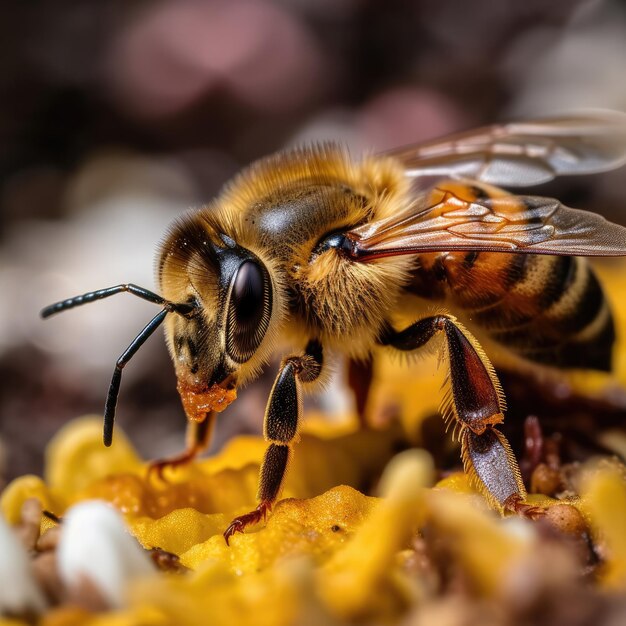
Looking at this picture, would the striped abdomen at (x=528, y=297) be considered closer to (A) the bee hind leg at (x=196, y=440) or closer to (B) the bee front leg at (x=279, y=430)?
(B) the bee front leg at (x=279, y=430)

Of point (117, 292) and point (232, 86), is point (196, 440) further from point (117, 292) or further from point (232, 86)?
point (232, 86)

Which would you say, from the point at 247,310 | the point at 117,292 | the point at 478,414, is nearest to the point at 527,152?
the point at 478,414

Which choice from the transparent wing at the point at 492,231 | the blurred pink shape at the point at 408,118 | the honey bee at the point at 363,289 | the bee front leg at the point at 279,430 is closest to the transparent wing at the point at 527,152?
the honey bee at the point at 363,289

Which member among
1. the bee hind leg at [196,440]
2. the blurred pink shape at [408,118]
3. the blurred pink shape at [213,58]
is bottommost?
the bee hind leg at [196,440]

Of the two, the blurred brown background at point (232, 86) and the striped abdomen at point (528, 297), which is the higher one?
the blurred brown background at point (232, 86)

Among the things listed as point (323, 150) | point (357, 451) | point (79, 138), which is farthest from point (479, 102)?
point (357, 451)

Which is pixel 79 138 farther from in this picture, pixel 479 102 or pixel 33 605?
pixel 33 605

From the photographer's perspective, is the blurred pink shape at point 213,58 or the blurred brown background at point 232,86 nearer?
the blurred brown background at point 232,86
